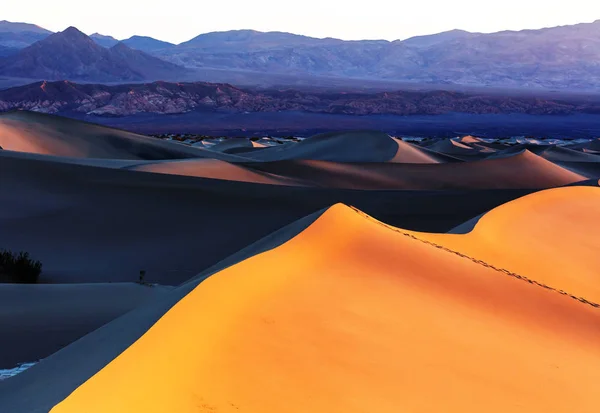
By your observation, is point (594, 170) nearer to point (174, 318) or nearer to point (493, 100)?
point (174, 318)

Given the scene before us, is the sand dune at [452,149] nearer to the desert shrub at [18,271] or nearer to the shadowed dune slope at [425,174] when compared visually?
the shadowed dune slope at [425,174]

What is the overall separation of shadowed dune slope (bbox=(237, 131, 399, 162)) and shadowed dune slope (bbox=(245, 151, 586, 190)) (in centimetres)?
808

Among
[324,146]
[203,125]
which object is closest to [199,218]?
[324,146]

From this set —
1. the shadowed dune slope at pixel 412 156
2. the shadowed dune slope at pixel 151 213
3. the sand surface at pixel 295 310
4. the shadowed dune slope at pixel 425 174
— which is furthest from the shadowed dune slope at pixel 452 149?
the sand surface at pixel 295 310

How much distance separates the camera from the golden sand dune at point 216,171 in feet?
78.5

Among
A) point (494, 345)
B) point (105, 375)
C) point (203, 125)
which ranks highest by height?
point (105, 375)

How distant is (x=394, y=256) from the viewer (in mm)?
Answer: 8250

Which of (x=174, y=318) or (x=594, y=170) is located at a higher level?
(x=174, y=318)

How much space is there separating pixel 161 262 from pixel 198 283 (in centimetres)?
747

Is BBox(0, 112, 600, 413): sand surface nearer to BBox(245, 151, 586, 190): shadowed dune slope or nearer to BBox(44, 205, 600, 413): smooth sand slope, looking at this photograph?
BBox(44, 205, 600, 413): smooth sand slope

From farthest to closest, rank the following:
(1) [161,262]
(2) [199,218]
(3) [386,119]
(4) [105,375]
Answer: (3) [386,119], (2) [199,218], (1) [161,262], (4) [105,375]

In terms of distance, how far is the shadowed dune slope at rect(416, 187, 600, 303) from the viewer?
11227 mm

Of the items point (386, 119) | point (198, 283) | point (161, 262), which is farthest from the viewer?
point (386, 119)

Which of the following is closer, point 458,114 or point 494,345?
point 494,345
